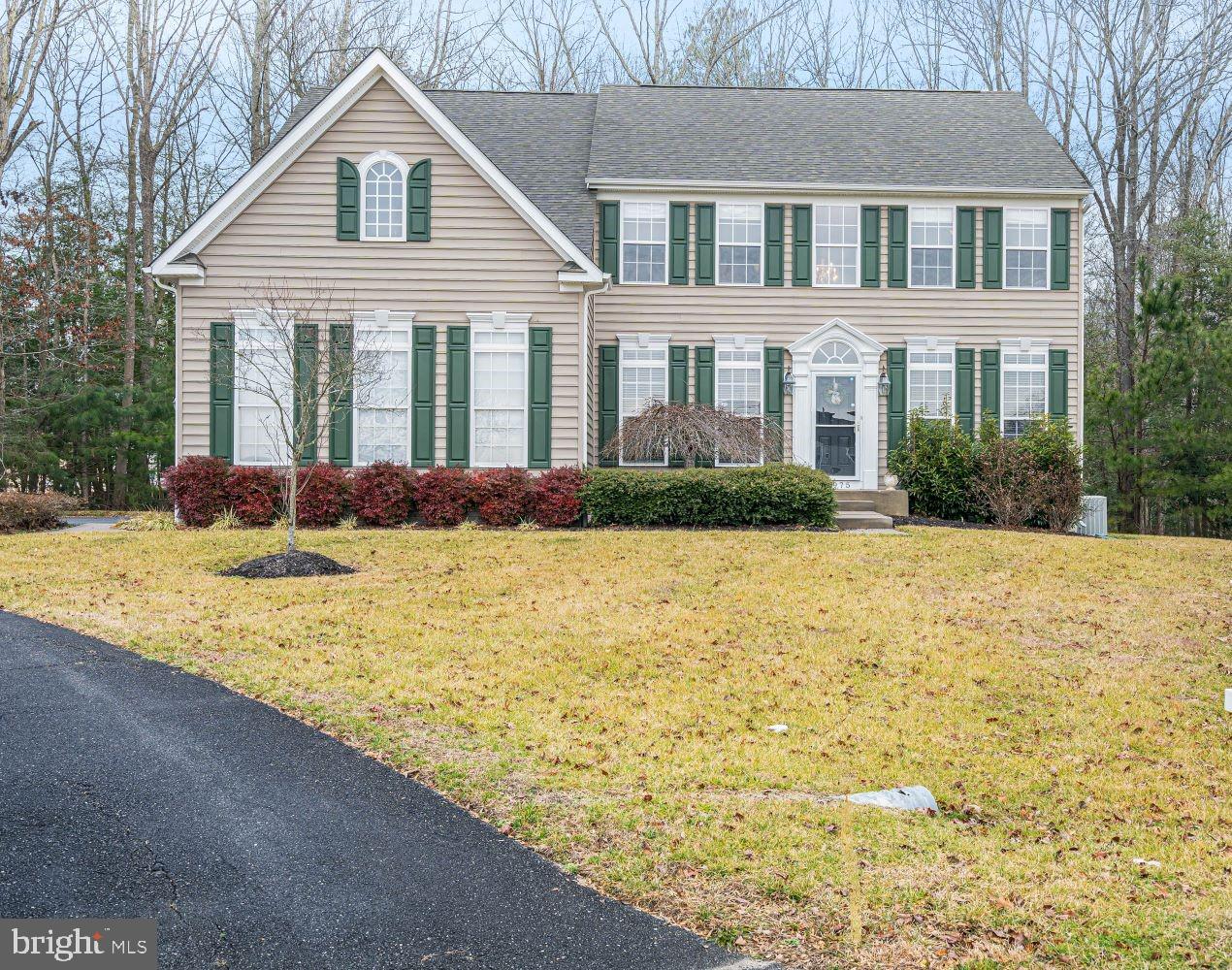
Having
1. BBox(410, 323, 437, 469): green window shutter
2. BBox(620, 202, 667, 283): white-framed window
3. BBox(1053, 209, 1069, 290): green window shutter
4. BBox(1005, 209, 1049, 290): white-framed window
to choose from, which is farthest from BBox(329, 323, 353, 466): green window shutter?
BBox(1053, 209, 1069, 290): green window shutter

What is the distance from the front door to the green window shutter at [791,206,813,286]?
70.7 inches

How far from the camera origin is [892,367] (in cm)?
1830

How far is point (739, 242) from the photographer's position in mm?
18375

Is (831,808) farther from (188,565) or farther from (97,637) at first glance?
(188,565)

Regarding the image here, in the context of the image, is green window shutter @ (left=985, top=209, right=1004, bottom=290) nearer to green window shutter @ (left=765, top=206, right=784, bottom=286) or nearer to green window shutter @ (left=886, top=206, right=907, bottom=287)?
green window shutter @ (left=886, top=206, right=907, bottom=287)

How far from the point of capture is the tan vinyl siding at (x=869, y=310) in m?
18.2

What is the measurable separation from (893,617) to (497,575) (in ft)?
14.0

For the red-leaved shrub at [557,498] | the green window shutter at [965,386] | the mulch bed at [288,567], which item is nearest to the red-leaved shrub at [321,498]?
the red-leaved shrub at [557,498]

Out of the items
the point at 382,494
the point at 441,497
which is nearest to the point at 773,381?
the point at 441,497

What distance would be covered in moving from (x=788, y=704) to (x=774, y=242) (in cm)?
1265

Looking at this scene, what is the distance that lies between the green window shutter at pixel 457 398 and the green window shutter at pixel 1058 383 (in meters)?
10.3

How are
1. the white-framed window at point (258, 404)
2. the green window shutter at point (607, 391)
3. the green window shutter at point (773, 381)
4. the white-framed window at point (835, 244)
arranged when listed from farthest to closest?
the white-framed window at point (835, 244)
the green window shutter at point (773, 381)
the green window shutter at point (607, 391)
the white-framed window at point (258, 404)

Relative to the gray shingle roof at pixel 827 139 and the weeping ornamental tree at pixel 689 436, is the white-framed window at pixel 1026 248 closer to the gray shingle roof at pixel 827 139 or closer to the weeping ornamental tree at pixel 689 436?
the gray shingle roof at pixel 827 139

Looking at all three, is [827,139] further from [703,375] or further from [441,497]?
[441,497]
